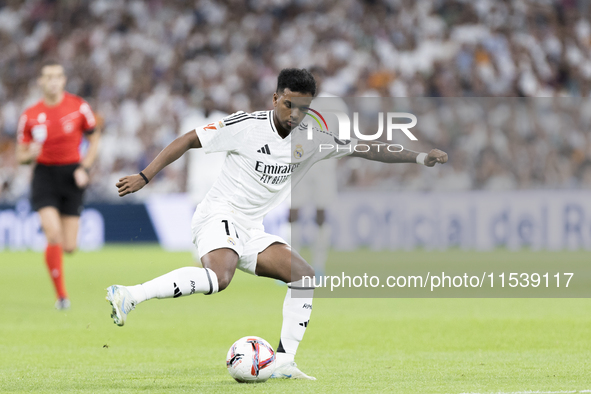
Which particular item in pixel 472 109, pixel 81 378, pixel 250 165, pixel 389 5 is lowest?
pixel 81 378

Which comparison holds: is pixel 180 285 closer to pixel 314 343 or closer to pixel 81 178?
pixel 314 343

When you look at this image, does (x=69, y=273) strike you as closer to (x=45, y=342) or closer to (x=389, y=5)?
(x=45, y=342)

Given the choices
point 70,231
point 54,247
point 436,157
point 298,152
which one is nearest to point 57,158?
point 70,231

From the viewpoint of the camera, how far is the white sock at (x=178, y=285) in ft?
16.2

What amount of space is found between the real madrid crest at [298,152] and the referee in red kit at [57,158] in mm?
4623

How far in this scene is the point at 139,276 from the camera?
12.7 meters

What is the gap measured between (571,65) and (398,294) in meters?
10.1

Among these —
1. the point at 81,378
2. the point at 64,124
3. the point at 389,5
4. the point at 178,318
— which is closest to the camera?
the point at 81,378

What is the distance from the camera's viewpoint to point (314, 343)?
288 inches

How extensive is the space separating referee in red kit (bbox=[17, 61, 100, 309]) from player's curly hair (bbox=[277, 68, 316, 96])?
4.88m

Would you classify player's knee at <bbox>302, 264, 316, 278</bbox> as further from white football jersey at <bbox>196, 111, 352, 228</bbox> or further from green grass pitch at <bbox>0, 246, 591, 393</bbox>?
green grass pitch at <bbox>0, 246, 591, 393</bbox>

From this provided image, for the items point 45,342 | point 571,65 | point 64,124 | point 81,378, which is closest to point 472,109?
point 571,65

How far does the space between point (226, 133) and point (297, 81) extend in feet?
2.00

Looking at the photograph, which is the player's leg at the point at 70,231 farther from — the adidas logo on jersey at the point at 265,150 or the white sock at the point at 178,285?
the white sock at the point at 178,285
